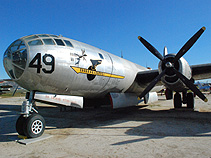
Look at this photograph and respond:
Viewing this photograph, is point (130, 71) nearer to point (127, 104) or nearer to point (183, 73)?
point (127, 104)

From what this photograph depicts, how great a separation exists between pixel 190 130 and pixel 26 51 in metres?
7.16

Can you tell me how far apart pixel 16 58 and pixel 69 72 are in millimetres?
2060

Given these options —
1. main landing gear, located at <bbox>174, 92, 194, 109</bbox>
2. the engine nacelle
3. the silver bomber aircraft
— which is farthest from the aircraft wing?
main landing gear, located at <bbox>174, 92, 194, 109</bbox>

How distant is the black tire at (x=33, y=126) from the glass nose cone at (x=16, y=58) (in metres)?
1.73

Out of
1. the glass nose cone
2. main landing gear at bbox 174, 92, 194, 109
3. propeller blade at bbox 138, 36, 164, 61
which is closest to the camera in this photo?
the glass nose cone

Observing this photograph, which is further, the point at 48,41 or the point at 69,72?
the point at 69,72

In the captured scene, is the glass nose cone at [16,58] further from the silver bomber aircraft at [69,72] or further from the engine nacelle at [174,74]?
the engine nacelle at [174,74]

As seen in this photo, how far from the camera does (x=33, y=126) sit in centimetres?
570

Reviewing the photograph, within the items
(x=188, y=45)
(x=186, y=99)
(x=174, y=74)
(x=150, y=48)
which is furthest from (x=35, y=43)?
(x=186, y=99)

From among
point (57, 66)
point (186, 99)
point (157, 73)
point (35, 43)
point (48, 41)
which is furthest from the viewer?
point (186, 99)

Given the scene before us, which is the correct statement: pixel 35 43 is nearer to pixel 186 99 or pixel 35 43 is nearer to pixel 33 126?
pixel 33 126

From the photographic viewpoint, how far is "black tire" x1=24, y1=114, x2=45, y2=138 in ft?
18.0

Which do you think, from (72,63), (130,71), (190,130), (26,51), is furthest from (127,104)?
(26,51)

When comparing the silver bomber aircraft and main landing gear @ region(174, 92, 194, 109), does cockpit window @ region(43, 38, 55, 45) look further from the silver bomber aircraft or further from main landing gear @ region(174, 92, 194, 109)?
main landing gear @ region(174, 92, 194, 109)
